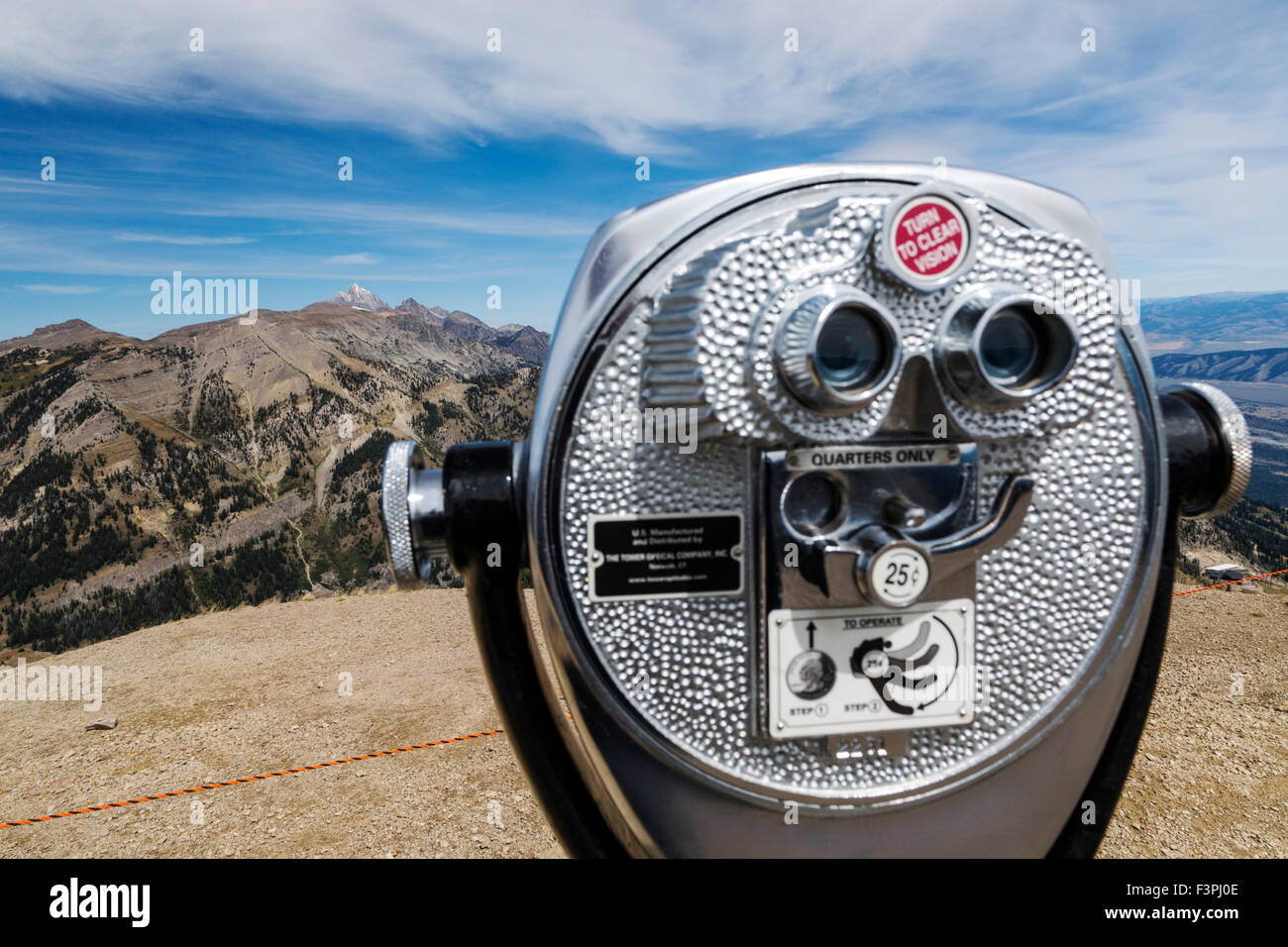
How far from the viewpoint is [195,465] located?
3434 cm

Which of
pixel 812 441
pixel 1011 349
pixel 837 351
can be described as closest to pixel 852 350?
pixel 837 351

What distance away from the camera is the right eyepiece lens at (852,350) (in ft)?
3.55

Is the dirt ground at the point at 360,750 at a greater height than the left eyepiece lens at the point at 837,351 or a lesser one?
lesser

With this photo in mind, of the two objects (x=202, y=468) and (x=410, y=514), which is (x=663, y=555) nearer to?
(x=410, y=514)

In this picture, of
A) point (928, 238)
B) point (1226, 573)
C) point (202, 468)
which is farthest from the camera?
point (202, 468)

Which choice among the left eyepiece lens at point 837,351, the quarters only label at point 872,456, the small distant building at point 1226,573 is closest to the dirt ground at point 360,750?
the small distant building at point 1226,573

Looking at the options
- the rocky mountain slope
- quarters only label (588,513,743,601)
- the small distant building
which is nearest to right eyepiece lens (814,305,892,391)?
quarters only label (588,513,743,601)

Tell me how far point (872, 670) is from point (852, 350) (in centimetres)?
48

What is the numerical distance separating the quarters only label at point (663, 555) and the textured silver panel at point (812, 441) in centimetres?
2

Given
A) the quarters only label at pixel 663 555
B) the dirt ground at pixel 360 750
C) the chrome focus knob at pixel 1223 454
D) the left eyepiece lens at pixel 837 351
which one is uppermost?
the left eyepiece lens at pixel 837 351

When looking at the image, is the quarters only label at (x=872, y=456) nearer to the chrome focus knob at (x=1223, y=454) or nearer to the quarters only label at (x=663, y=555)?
the quarters only label at (x=663, y=555)

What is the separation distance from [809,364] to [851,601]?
1.21 ft

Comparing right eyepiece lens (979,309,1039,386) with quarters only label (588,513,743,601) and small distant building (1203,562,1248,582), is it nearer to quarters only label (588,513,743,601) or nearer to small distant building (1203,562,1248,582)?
quarters only label (588,513,743,601)

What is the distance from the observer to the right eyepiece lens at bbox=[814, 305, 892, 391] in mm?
1082
